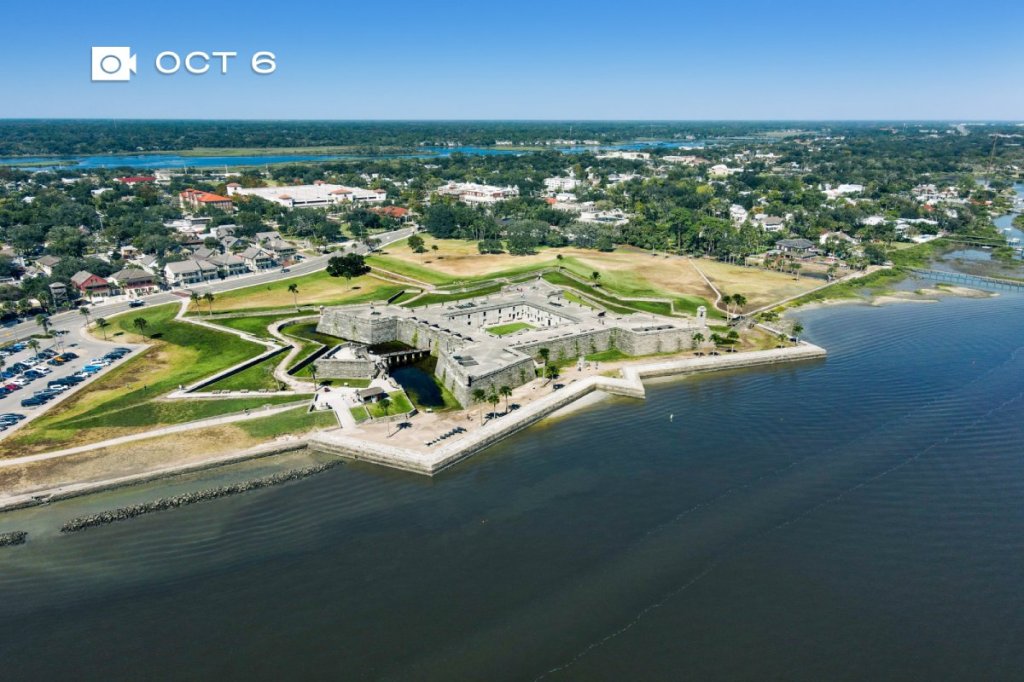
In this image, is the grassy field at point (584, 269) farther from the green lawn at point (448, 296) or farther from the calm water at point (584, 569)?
the calm water at point (584, 569)

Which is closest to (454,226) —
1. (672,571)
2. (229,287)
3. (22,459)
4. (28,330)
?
(229,287)

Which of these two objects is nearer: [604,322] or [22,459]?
[22,459]

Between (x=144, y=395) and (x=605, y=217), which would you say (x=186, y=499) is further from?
(x=605, y=217)

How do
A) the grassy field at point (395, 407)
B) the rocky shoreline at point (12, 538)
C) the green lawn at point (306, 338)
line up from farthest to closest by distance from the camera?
the green lawn at point (306, 338) → the grassy field at point (395, 407) → the rocky shoreline at point (12, 538)

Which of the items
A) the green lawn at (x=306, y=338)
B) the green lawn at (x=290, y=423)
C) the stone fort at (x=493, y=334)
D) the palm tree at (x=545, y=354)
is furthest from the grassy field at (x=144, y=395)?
the palm tree at (x=545, y=354)

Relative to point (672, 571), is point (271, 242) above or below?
above

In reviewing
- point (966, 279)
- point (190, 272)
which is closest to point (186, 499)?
point (190, 272)

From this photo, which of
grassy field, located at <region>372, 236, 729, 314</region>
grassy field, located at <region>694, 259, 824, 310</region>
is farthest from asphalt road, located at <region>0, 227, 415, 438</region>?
grassy field, located at <region>694, 259, 824, 310</region>

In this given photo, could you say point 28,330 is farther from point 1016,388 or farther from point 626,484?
point 1016,388
